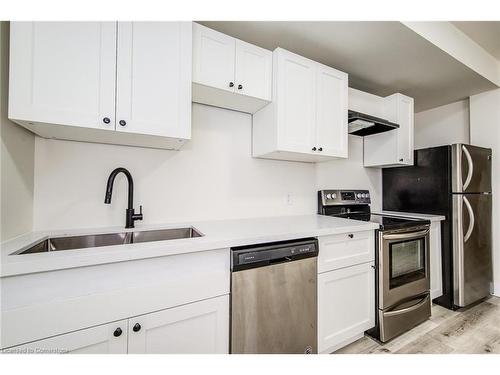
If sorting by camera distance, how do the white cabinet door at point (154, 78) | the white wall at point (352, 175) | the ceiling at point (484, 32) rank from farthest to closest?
the white wall at point (352, 175) → the ceiling at point (484, 32) → the white cabinet door at point (154, 78)

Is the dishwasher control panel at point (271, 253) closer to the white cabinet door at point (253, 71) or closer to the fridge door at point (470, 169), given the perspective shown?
the white cabinet door at point (253, 71)

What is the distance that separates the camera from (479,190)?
7.59 ft

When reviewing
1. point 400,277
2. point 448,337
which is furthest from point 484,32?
point 448,337

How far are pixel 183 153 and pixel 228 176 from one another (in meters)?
0.39

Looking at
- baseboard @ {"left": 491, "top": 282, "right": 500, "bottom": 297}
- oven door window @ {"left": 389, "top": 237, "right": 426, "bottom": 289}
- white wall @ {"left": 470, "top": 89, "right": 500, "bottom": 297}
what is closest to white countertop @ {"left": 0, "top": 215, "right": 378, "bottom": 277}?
oven door window @ {"left": 389, "top": 237, "right": 426, "bottom": 289}

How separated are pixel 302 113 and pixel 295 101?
0.10 metres

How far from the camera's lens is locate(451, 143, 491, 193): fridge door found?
2.16 metres

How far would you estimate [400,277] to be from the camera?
5.93 ft

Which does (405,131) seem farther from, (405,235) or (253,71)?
(253,71)

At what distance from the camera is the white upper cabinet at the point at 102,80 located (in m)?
0.99

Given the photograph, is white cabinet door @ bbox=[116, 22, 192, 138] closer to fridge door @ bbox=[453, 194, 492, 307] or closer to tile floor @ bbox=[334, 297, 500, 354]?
tile floor @ bbox=[334, 297, 500, 354]

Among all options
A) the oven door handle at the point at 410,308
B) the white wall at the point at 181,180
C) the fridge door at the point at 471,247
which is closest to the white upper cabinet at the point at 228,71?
the white wall at the point at 181,180

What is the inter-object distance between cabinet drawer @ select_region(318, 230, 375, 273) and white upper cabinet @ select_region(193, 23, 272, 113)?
1.08 m

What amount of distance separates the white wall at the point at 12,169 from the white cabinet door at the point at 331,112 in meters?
1.79
